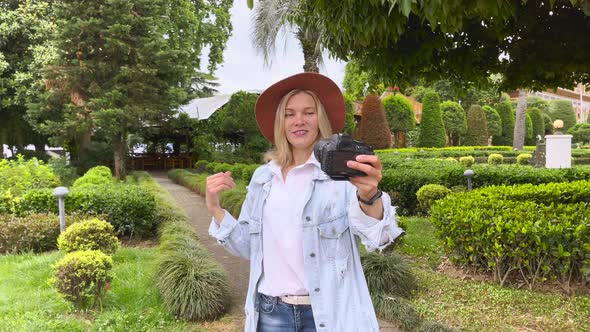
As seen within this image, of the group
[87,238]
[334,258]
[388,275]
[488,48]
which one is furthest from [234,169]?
[334,258]

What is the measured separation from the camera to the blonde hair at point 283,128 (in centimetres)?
194

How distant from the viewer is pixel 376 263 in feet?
16.1

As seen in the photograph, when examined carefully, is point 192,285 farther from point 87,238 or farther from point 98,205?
point 98,205

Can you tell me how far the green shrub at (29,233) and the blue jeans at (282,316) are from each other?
652cm

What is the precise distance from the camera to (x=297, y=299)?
183cm

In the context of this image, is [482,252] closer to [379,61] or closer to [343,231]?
[379,61]

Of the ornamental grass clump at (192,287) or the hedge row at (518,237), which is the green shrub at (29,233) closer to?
the ornamental grass clump at (192,287)

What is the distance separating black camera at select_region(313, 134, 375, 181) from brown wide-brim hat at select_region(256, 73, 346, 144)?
42 cm

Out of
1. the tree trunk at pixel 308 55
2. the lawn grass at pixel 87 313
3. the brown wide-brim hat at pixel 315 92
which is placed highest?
the tree trunk at pixel 308 55

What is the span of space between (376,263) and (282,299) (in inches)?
126

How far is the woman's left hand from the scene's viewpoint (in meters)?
1.48

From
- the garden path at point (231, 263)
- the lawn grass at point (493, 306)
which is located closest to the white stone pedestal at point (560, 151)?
the garden path at point (231, 263)

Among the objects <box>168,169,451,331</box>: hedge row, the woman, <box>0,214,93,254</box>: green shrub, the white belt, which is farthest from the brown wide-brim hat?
<box>0,214,93,254</box>: green shrub

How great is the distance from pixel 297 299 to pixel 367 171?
2.09 ft
